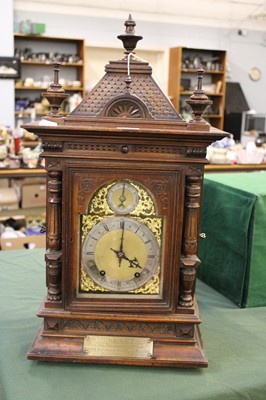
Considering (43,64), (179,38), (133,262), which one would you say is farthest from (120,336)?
(179,38)

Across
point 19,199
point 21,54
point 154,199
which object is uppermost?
point 21,54

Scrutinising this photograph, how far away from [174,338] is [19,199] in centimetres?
282

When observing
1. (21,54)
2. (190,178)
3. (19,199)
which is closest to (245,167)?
(19,199)

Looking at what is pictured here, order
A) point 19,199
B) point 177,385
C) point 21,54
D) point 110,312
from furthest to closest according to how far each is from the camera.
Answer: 1. point 21,54
2. point 19,199
3. point 110,312
4. point 177,385

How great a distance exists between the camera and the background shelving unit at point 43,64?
6.57 m

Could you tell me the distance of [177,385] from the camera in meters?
0.97

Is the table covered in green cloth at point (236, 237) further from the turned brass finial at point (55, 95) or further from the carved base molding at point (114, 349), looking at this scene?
the turned brass finial at point (55, 95)

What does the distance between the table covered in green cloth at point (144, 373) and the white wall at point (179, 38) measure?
20.7 feet

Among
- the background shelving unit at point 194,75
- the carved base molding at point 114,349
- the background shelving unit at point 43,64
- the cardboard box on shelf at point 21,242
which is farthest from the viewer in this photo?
the background shelving unit at point 194,75

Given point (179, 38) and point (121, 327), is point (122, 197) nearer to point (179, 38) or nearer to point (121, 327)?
point (121, 327)

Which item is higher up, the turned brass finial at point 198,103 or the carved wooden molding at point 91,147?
the turned brass finial at point 198,103

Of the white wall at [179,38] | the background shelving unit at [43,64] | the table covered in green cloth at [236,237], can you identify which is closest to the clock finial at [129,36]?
the table covered in green cloth at [236,237]

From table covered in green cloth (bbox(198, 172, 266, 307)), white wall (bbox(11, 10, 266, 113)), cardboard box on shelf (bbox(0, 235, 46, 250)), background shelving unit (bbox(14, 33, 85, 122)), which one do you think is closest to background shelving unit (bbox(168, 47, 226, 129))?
white wall (bbox(11, 10, 266, 113))

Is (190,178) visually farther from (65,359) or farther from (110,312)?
(65,359)
